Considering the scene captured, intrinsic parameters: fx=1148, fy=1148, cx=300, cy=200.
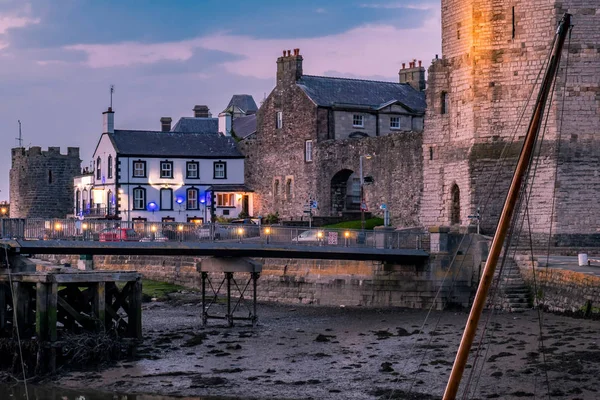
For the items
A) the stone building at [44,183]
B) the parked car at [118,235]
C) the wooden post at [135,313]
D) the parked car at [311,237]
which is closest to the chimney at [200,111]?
the stone building at [44,183]

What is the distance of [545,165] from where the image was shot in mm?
42750

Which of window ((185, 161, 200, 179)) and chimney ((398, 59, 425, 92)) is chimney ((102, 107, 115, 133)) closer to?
window ((185, 161, 200, 179))

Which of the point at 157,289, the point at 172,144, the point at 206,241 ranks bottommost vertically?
the point at 157,289

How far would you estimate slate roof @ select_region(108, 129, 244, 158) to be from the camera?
66250 millimetres

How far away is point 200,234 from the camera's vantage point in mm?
37188

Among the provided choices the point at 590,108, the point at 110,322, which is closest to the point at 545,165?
the point at 590,108

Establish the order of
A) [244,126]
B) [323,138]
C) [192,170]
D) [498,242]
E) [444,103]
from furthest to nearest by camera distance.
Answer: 1. [244,126]
2. [192,170]
3. [323,138]
4. [444,103]
5. [498,242]

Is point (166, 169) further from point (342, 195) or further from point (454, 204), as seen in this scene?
point (454, 204)

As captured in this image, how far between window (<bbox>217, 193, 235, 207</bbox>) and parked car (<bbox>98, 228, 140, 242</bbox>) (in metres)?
28.9

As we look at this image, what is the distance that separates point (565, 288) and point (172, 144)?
123ft

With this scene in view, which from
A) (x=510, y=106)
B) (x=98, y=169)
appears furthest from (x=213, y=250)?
(x=98, y=169)

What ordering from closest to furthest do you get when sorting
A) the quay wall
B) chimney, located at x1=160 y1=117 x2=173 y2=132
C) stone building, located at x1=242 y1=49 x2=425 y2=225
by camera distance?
the quay wall < stone building, located at x1=242 y1=49 x2=425 y2=225 < chimney, located at x1=160 y1=117 x2=173 y2=132

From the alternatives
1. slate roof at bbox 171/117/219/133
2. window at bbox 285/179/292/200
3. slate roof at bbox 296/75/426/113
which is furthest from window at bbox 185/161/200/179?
slate roof at bbox 171/117/219/133

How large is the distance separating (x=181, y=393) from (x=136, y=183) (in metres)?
41.4
